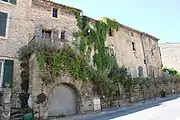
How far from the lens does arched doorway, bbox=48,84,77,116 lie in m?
12.7

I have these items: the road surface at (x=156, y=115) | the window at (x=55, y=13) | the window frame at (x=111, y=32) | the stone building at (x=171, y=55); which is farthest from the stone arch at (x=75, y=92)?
the stone building at (x=171, y=55)

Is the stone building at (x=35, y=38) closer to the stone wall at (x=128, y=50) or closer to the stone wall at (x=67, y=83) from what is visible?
the stone wall at (x=67, y=83)

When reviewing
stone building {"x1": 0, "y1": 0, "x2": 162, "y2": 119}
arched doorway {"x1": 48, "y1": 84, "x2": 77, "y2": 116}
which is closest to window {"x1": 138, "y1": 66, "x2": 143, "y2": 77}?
stone building {"x1": 0, "y1": 0, "x2": 162, "y2": 119}

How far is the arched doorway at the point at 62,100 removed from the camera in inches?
500

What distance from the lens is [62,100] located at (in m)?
13.3

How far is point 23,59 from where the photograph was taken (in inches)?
564

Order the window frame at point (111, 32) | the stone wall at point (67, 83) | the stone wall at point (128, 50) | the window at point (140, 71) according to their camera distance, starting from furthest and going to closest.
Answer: the window at point (140, 71), the stone wall at point (128, 50), the window frame at point (111, 32), the stone wall at point (67, 83)

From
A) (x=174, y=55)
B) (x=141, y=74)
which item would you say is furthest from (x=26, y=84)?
(x=174, y=55)

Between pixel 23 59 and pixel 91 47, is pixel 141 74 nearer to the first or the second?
pixel 91 47

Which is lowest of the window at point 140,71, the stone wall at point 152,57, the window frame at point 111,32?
the window at point 140,71

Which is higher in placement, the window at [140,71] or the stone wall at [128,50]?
the stone wall at [128,50]

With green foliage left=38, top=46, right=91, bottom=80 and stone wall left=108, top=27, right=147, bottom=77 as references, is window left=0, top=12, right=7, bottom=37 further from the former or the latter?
stone wall left=108, top=27, right=147, bottom=77

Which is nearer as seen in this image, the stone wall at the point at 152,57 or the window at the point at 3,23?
the window at the point at 3,23

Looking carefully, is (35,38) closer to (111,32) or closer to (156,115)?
(156,115)
